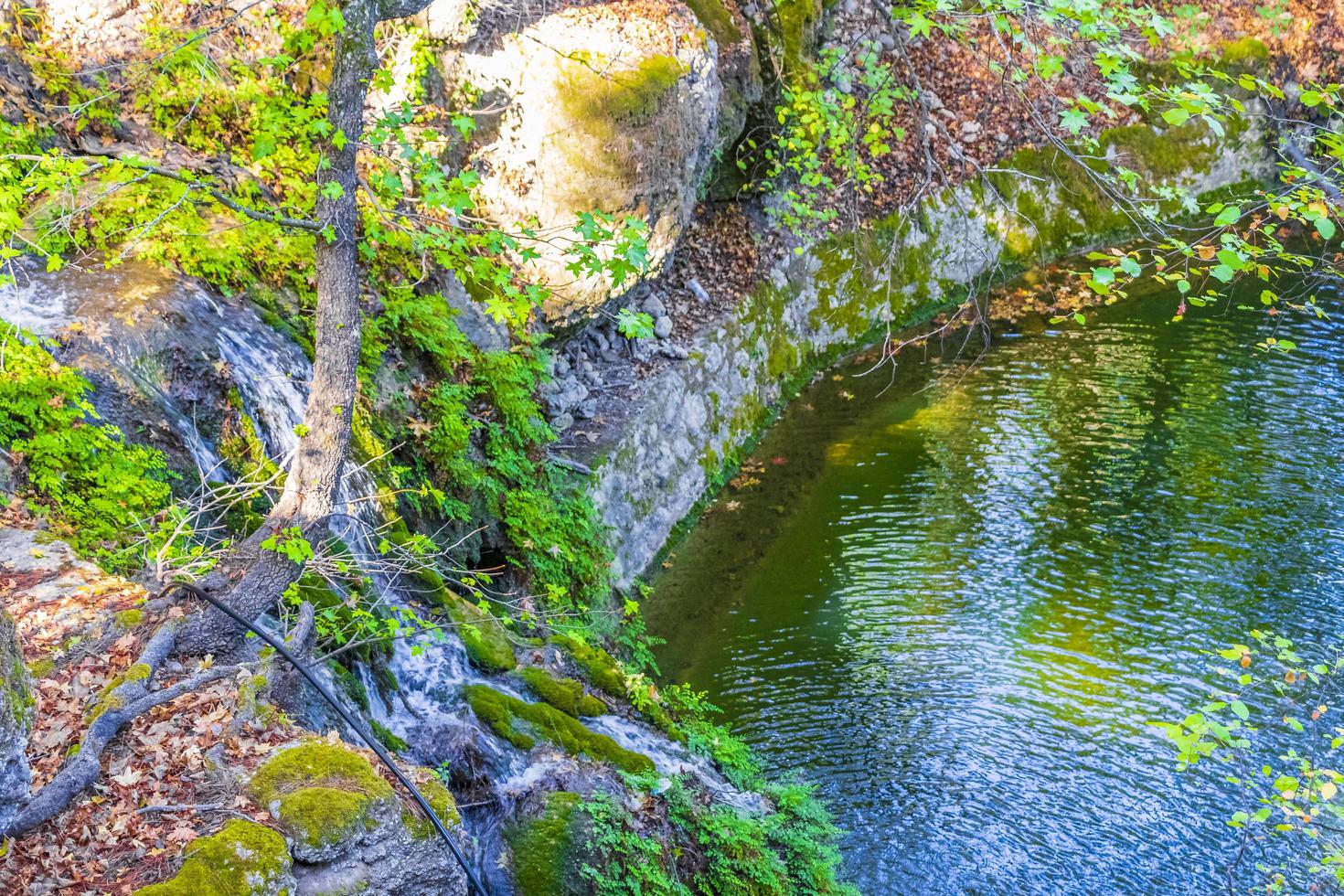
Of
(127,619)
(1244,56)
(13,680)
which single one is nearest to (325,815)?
(13,680)

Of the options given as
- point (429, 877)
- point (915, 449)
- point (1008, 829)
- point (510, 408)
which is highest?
point (510, 408)

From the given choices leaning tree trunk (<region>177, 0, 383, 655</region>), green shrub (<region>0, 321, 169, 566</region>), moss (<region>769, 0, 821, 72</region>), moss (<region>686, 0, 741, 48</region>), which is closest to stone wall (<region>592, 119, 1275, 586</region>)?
moss (<region>769, 0, 821, 72</region>)

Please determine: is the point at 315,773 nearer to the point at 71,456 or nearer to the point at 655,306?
the point at 71,456

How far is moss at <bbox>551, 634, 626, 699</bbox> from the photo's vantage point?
7.70 metres

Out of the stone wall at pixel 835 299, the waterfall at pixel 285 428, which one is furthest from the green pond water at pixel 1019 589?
the waterfall at pixel 285 428

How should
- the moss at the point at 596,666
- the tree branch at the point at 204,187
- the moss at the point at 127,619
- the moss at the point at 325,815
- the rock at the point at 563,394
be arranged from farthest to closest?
the rock at the point at 563,394 → the moss at the point at 596,666 → the moss at the point at 127,619 → the tree branch at the point at 204,187 → the moss at the point at 325,815

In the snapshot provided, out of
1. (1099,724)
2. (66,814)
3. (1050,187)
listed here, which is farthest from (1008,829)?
(1050,187)

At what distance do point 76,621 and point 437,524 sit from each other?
3723mm

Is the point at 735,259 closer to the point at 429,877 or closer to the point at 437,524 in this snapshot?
the point at 437,524

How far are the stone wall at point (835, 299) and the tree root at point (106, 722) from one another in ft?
19.0

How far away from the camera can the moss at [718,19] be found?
11.9 meters

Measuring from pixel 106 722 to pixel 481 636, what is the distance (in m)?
3.19

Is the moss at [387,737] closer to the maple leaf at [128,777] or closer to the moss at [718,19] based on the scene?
the maple leaf at [128,777]

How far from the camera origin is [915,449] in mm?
12727
